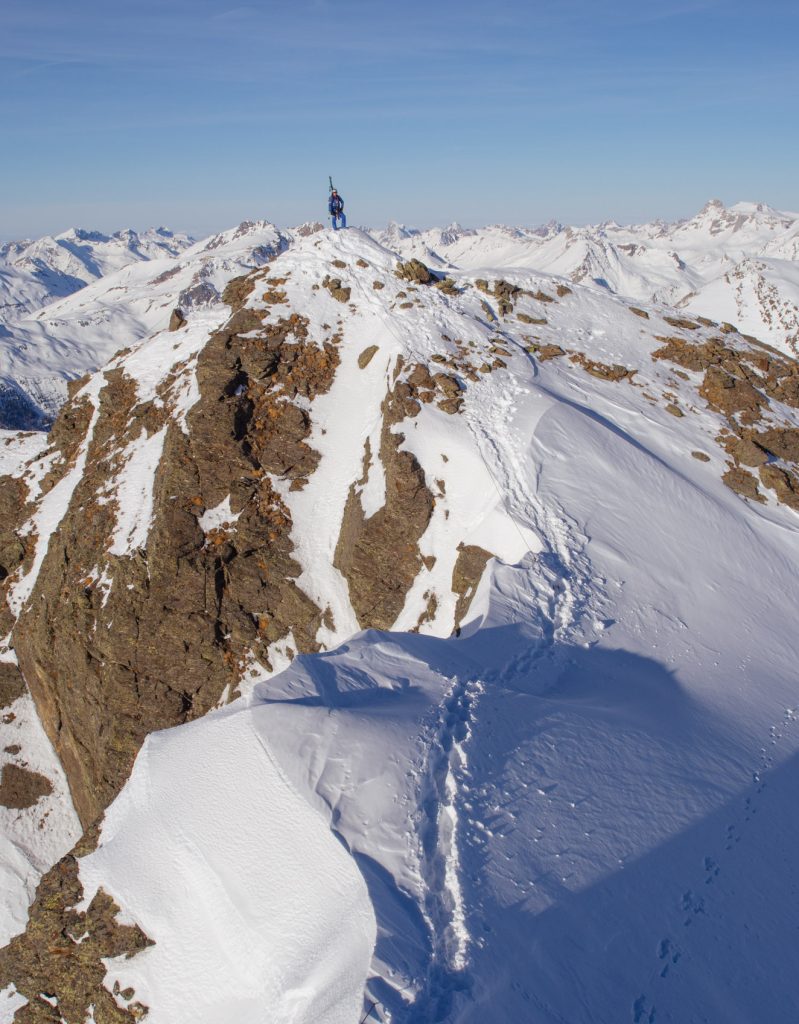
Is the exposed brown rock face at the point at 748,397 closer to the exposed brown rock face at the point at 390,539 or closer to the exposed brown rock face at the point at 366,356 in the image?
the exposed brown rock face at the point at 390,539

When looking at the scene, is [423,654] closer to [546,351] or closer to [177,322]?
[546,351]

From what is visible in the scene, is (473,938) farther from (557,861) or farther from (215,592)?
(215,592)

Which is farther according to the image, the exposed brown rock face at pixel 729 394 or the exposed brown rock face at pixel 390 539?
the exposed brown rock face at pixel 729 394

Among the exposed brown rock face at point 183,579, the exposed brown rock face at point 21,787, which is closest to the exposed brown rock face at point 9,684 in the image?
the exposed brown rock face at point 183,579

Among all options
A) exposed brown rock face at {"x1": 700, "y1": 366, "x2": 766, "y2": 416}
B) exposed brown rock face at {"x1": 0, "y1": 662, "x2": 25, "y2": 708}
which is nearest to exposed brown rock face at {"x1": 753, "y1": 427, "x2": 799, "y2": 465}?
exposed brown rock face at {"x1": 700, "y1": 366, "x2": 766, "y2": 416}

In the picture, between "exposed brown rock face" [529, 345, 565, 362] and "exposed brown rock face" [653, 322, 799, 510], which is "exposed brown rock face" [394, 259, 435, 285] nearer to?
"exposed brown rock face" [529, 345, 565, 362]

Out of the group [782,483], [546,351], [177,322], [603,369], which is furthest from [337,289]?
[782,483]
